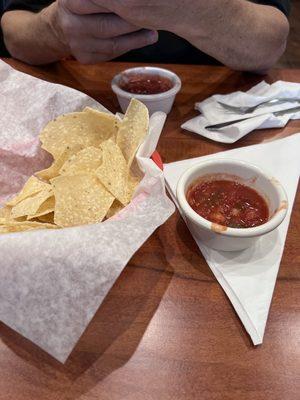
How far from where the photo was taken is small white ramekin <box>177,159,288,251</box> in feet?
2.41

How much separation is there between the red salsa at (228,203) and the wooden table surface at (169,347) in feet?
0.27

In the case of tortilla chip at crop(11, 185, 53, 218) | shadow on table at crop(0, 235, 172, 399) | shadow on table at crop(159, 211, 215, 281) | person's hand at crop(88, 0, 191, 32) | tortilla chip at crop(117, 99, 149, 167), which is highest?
person's hand at crop(88, 0, 191, 32)

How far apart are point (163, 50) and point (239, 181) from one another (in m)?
0.99

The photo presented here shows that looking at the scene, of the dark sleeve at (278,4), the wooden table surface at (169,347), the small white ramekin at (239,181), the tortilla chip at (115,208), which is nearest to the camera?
the wooden table surface at (169,347)

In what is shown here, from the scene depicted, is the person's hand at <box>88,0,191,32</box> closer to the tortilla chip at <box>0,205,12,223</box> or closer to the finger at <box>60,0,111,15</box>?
the finger at <box>60,0,111,15</box>

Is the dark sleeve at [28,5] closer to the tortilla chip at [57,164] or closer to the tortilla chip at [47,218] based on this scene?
the tortilla chip at [57,164]

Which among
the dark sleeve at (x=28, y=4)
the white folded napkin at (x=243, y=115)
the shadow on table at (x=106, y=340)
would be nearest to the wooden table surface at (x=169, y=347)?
the shadow on table at (x=106, y=340)

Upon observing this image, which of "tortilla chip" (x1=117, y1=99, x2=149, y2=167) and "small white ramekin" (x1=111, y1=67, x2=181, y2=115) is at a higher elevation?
"tortilla chip" (x1=117, y1=99, x2=149, y2=167)

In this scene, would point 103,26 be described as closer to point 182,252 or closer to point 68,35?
Answer: point 68,35

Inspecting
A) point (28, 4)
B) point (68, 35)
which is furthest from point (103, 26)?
point (28, 4)

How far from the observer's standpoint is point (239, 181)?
0.88 meters

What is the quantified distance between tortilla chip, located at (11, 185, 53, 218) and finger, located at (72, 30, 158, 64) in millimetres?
635

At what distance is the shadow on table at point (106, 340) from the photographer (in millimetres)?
608

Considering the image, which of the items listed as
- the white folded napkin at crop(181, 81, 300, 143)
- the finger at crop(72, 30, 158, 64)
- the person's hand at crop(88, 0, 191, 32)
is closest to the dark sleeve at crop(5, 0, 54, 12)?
the finger at crop(72, 30, 158, 64)
